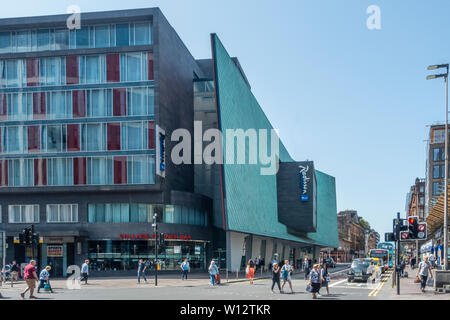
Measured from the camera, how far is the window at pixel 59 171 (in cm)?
5250

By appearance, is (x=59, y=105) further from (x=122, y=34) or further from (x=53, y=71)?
(x=122, y=34)

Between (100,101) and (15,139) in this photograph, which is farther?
(15,139)

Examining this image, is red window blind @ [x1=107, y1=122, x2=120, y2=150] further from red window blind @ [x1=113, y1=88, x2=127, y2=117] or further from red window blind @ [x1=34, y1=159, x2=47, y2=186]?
red window blind @ [x1=34, y1=159, x2=47, y2=186]

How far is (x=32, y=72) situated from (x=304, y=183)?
4809 cm

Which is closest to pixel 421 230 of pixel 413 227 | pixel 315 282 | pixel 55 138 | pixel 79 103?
pixel 413 227

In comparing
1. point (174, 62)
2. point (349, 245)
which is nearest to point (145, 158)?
point (174, 62)

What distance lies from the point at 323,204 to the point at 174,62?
6307 cm

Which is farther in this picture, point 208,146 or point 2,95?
point 208,146

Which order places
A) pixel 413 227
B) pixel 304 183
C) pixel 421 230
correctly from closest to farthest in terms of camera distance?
pixel 421 230, pixel 413 227, pixel 304 183

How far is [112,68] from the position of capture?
52156 millimetres

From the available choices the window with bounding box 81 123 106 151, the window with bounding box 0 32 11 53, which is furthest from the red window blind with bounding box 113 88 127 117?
the window with bounding box 0 32 11 53

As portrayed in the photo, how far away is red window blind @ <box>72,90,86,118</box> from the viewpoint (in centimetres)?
5222

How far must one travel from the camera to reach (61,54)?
52.5 metres
